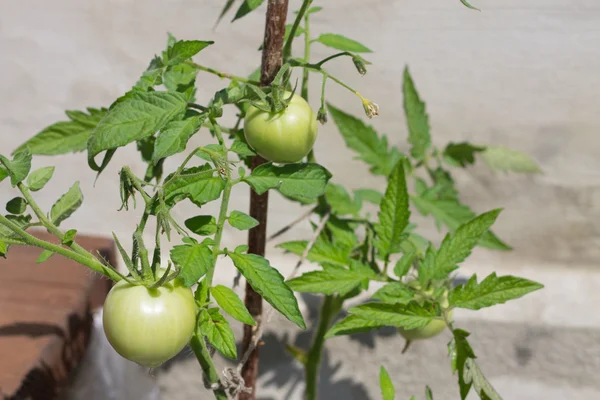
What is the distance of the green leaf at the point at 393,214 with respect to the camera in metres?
0.60

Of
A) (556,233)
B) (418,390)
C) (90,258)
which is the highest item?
(90,258)

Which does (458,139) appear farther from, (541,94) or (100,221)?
(100,221)

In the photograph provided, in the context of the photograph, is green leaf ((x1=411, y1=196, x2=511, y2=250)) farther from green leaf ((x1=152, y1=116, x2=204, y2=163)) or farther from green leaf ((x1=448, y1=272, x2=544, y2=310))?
green leaf ((x1=152, y1=116, x2=204, y2=163))

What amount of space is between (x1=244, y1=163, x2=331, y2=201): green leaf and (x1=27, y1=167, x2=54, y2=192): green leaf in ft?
0.58

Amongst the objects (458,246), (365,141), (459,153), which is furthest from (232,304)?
(459,153)

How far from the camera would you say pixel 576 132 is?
102 centimetres

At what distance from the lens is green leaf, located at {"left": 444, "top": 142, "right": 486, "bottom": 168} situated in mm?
822

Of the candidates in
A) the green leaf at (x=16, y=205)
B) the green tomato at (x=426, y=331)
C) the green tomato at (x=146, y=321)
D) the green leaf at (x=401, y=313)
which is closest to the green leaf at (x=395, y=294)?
the green leaf at (x=401, y=313)

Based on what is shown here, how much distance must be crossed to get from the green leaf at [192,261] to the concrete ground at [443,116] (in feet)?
1.56

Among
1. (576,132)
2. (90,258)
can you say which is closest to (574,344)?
(576,132)

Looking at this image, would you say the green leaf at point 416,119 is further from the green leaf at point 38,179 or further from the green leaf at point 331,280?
the green leaf at point 38,179

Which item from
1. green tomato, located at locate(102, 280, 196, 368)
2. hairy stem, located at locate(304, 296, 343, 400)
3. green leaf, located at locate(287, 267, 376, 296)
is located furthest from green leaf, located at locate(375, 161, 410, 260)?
green tomato, located at locate(102, 280, 196, 368)

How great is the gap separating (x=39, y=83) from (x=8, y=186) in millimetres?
197

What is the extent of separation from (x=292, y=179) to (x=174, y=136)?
0.10 meters
